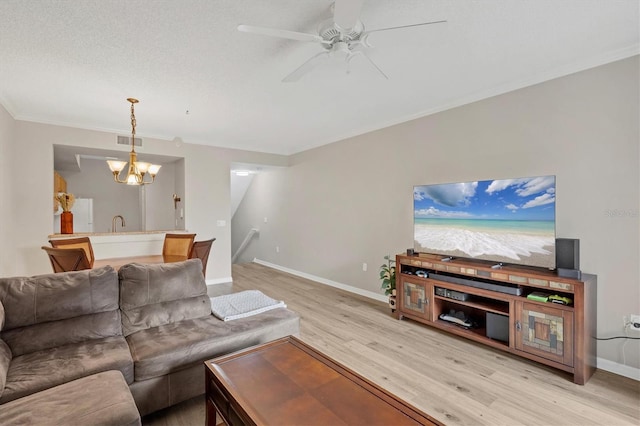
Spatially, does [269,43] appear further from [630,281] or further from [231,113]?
[630,281]

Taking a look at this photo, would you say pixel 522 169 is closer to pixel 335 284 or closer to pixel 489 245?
pixel 489 245

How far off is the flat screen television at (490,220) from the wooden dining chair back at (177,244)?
3038 millimetres

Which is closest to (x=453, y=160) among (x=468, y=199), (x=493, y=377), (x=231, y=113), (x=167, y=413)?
(x=468, y=199)

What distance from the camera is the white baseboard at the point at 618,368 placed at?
7.54ft

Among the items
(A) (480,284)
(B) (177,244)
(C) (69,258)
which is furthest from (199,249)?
(A) (480,284)

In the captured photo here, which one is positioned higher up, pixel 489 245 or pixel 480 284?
pixel 489 245

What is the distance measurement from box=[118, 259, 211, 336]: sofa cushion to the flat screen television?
2468 mm

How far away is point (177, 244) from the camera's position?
4.13 meters

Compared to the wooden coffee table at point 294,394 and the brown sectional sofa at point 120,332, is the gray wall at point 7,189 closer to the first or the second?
the brown sectional sofa at point 120,332

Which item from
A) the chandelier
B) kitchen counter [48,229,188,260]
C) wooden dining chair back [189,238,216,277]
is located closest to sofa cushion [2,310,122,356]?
wooden dining chair back [189,238,216,277]

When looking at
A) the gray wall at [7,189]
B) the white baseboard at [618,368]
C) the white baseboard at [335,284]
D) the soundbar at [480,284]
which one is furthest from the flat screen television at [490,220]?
the gray wall at [7,189]

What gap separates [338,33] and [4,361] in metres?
2.73

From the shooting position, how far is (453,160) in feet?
11.4

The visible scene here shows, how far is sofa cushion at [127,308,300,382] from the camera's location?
6.06 feet
